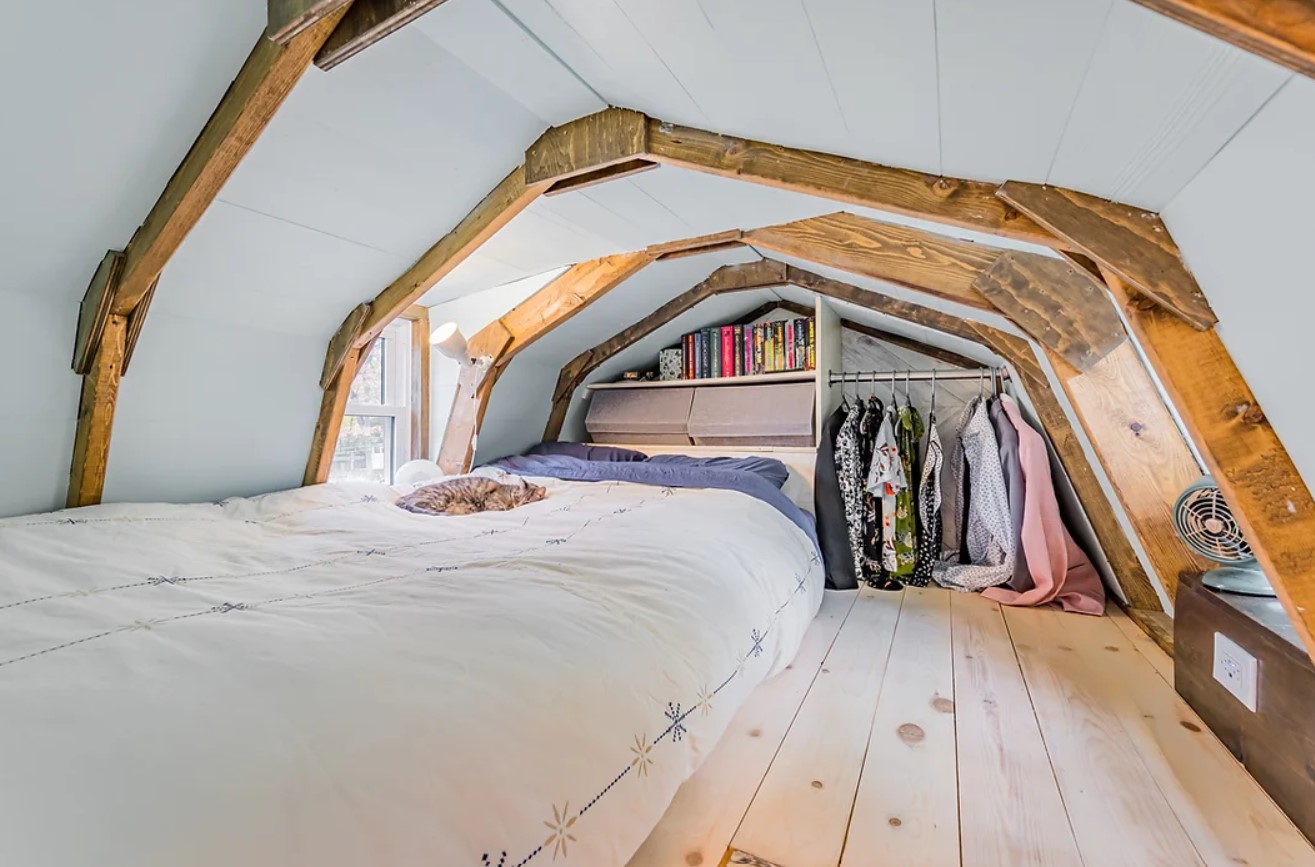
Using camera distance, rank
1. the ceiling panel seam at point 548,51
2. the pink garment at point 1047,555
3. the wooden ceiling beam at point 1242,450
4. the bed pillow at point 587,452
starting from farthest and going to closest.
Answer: the bed pillow at point 587,452 < the pink garment at point 1047,555 < the ceiling panel seam at point 548,51 < the wooden ceiling beam at point 1242,450

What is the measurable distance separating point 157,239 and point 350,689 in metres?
1.42

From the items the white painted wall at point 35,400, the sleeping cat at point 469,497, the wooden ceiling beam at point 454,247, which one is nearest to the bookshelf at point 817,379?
the sleeping cat at point 469,497

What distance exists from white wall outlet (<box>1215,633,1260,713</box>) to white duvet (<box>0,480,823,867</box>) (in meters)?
1.15

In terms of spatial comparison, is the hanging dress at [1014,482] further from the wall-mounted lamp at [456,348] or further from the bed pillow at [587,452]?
the wall-mounted lamp at [456,348]

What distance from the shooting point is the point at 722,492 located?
251 cm

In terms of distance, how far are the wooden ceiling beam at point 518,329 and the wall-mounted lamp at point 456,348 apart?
1cm

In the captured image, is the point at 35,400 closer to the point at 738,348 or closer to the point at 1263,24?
the point at 1263,24

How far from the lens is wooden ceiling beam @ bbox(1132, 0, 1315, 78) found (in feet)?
1.46

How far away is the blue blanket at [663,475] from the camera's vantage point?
→ 2.56 m

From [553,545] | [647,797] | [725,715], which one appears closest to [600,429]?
[553,545]

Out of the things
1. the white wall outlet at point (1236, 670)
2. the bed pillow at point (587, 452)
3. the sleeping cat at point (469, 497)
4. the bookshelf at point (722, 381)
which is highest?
the bookshelf at point (722, 381)

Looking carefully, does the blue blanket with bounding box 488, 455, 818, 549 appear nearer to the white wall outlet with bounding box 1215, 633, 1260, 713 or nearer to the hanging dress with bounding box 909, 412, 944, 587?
the hanging dress with bounding box 909, 412, 944, 587

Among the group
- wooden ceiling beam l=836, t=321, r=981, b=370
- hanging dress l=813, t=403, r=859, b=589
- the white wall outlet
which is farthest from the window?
the white wall outlet

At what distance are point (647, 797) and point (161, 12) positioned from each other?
1738 mm
